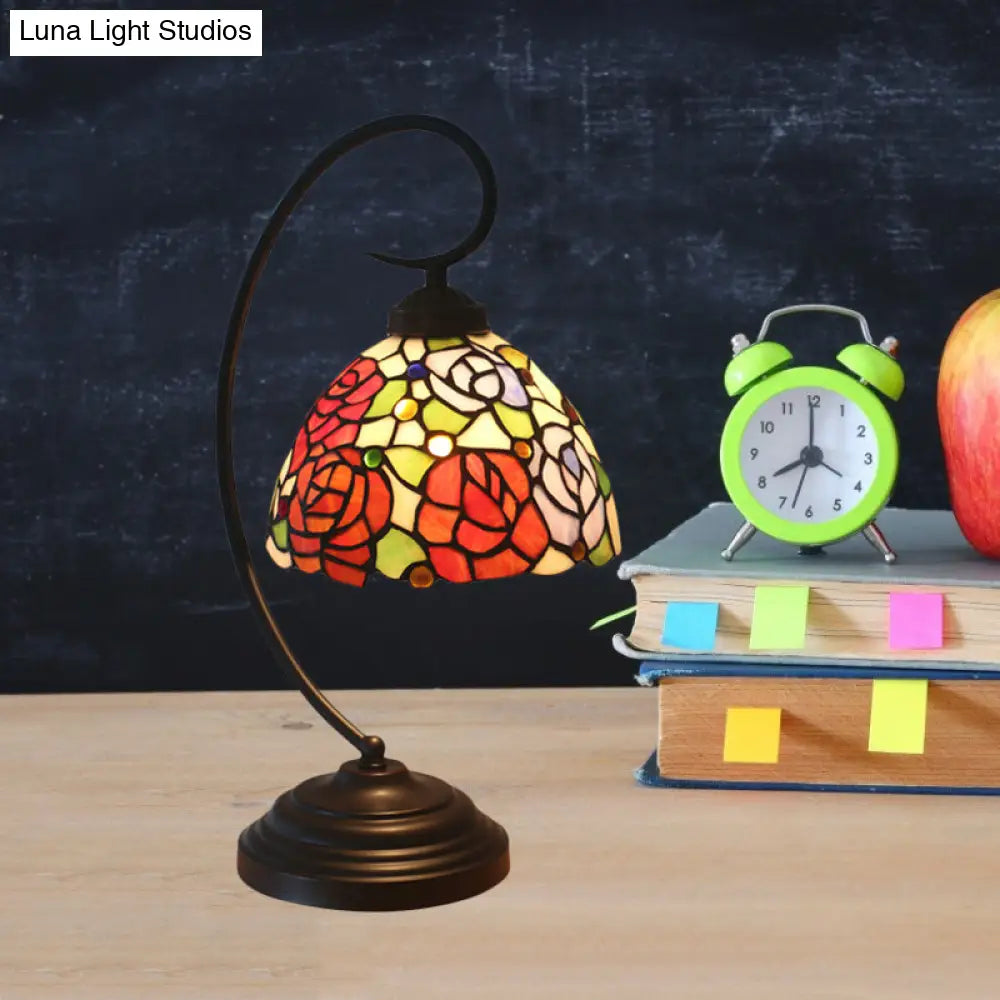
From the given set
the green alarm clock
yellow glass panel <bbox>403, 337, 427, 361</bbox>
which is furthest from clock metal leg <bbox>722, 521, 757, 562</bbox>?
yellow glass panel <bbox>403, 337, 427, 361</bbox>

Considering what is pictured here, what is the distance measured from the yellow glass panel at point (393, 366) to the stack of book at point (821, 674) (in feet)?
1.02

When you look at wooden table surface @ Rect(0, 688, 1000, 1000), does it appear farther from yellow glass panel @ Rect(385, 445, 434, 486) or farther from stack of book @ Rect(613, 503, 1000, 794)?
yellow glass panel @ Rect(385, 445, 434, 486)

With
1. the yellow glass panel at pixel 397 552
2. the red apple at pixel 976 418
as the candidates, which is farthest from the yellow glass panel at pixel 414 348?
the red apple at pixel 976 418

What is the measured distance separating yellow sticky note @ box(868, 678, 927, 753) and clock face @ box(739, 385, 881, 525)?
0.15m

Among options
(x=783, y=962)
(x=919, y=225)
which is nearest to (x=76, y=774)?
(x=783, y=962)

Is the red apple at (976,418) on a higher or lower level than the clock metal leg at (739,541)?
higher

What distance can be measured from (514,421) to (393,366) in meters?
0.08

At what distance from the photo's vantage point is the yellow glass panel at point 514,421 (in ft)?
3.08

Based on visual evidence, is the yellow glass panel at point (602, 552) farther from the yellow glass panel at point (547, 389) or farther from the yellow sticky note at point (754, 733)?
the yellow sticky note at point (754, 733)

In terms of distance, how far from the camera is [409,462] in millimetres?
912

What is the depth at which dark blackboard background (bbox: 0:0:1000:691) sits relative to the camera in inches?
58.6

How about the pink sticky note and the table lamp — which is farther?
the pink sticky note

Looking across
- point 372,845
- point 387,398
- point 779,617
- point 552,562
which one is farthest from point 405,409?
point 779,617

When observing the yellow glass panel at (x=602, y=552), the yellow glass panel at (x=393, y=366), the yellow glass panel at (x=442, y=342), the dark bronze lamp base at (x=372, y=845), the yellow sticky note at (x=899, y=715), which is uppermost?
the yellow glass panel at (x=442, y=342)
